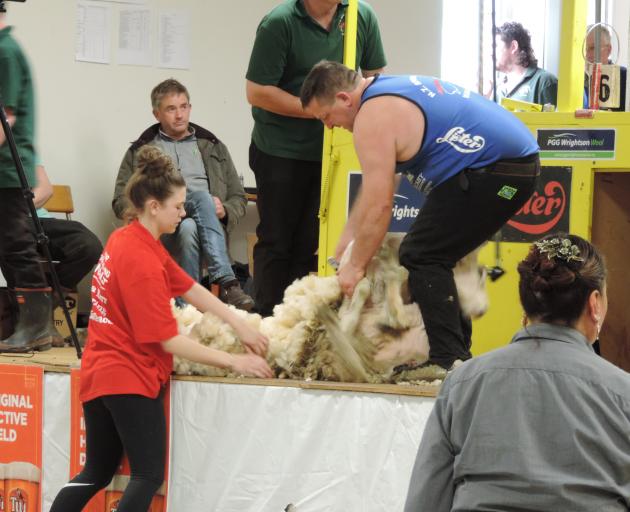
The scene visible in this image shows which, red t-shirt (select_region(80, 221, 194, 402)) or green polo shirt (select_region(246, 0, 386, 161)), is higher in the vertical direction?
green polo shirt (select_region(246, 0, 386, 161))

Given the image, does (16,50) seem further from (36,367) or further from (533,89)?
(533,89)

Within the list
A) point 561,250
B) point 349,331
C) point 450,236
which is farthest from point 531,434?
point 349,331

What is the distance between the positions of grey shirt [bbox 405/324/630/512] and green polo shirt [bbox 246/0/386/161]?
2518 millimetres

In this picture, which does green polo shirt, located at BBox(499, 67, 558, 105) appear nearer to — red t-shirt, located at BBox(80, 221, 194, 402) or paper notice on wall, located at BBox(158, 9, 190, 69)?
paper notice on wall, located at BBox(158, 9, 190, 69)

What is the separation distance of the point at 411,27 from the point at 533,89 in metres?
1.56

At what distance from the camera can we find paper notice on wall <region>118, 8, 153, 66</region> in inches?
269

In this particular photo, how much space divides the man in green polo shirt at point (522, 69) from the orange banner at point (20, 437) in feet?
12.1

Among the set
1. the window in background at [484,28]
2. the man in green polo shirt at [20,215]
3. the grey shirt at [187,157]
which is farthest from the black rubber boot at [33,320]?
the window in background at [484,28]

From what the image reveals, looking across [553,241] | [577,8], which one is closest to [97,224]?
[577,8]

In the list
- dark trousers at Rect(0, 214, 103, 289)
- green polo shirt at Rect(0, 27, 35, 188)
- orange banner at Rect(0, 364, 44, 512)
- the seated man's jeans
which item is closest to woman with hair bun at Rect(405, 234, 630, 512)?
orange banner at Rect(0, 364, 44, 512)

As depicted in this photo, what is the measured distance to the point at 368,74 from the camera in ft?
15.0

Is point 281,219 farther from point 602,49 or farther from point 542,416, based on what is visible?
point 542,416

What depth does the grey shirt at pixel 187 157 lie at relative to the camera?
5.91m

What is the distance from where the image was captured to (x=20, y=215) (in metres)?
4.33
